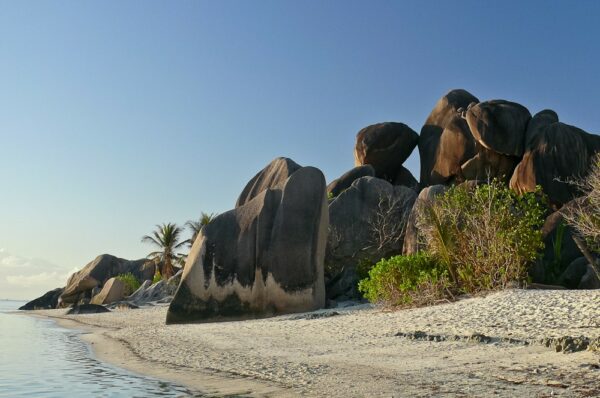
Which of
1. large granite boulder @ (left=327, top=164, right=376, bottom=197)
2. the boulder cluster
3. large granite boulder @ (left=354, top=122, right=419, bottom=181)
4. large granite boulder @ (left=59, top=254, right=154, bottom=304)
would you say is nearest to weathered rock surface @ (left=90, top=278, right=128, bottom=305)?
the boulder cluster

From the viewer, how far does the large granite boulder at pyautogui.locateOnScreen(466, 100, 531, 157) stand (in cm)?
3088

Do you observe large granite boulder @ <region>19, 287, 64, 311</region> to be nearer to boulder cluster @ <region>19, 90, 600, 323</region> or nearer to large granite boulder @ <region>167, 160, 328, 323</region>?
boulder cluster @ <region>19, 90, 600, 323</region>

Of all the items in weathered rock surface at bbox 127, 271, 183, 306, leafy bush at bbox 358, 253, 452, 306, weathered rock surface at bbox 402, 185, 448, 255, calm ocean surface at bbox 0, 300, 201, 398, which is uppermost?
→ weathered rock surface at bbox 402, 185, 448, 255

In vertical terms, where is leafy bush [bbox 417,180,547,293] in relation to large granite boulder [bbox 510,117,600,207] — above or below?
below

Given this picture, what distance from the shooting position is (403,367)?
788 cm

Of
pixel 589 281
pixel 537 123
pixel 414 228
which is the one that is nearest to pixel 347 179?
pixel 537 123

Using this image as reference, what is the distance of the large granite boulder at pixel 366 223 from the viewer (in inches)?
1018

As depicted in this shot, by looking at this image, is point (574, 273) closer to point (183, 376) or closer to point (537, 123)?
point (537, 123)

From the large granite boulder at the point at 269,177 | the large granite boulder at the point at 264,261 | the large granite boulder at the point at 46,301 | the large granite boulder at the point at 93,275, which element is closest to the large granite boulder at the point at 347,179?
the large granite boulder at the point at 269,177

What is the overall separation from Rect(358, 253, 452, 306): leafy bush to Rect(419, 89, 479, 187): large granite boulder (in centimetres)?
1960

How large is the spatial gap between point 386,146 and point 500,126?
8414 mm

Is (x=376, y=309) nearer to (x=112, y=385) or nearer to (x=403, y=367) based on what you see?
(x=403, y=367)

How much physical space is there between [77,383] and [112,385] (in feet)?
2.30

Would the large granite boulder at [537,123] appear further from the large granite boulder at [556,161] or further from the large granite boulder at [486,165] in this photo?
the large granite boulder at [486,165]
